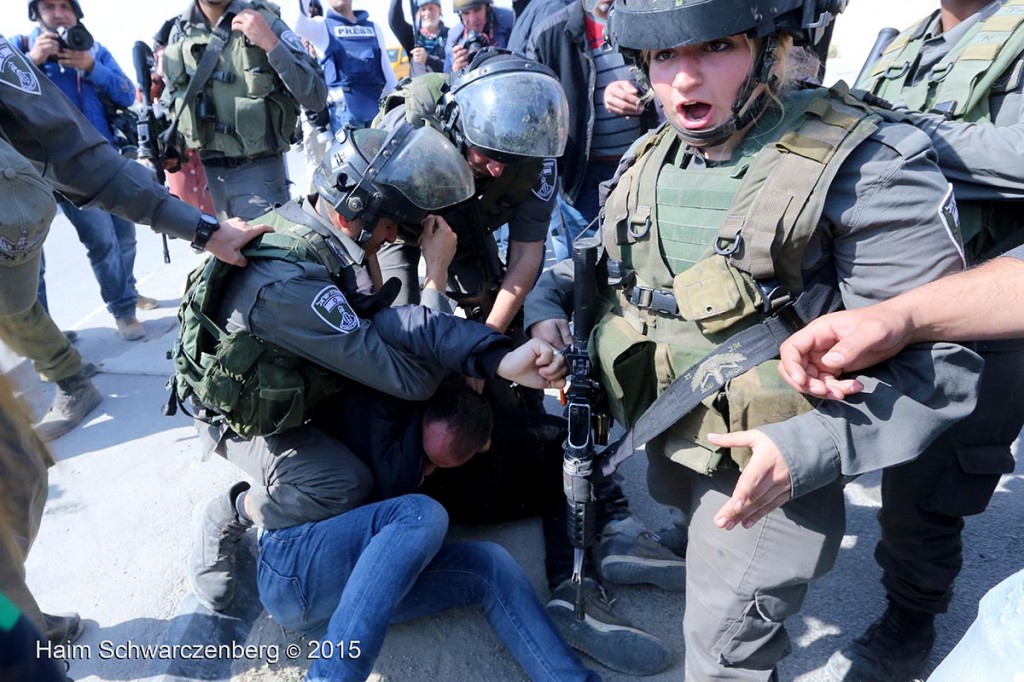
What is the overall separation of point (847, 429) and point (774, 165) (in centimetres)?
52

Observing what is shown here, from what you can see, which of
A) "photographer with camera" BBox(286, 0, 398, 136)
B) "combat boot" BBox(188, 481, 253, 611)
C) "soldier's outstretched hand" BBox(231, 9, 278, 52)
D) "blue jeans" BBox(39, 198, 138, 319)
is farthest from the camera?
"photographer with camera" BBox(286, 0, 398, 136)

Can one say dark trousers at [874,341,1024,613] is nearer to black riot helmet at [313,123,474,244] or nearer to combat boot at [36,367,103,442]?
black riot helmet at [313,123,474,244]

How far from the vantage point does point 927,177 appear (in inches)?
49.4

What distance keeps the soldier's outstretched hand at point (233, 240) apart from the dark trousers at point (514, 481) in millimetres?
1002

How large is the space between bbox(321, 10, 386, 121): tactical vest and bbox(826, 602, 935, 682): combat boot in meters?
5.34

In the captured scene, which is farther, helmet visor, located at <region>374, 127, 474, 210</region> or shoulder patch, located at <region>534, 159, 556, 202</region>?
shoulder patch, located at <region>534, 159, 556, 202</region>

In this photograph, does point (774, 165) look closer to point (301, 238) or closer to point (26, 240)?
point (301, 238)

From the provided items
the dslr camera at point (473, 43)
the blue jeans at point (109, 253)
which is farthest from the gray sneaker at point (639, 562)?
the dslr camera at point (473, 43)

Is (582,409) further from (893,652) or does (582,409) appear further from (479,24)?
(479,24)

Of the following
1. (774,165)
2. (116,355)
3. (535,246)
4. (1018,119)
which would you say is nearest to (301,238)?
(535,246)

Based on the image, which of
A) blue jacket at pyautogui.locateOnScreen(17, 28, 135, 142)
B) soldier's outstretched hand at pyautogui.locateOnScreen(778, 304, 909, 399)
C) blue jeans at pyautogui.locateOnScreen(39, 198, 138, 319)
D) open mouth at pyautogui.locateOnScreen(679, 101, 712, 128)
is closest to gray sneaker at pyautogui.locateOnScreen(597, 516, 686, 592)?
soldier's outstretched hand at pyautogui.locateOnScreen(778, 304, 909, 399)

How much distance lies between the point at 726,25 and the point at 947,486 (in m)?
1.29

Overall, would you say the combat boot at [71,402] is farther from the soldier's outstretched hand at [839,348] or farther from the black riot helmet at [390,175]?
the soldier's outstretched hand at [839,348]

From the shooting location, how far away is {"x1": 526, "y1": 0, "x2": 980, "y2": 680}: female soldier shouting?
1261 mm
